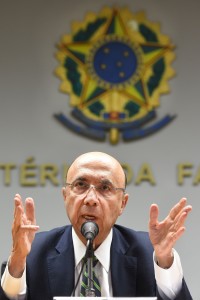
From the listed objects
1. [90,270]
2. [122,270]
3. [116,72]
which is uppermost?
[116,72]

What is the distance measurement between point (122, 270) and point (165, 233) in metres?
0.33

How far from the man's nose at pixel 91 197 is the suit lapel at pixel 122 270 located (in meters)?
0.30

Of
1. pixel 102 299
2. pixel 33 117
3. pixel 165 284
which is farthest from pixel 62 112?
pixel 102 299

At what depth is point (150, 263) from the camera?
10.4ft

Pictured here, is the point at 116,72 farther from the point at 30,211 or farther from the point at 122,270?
the point at 30,211

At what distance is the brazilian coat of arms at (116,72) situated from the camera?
5629 millimetres

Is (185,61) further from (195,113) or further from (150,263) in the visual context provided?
(150,263)

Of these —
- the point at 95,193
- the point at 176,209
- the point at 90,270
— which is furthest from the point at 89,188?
the point at 90,270

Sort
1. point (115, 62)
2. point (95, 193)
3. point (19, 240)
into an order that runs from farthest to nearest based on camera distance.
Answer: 1. point (115, 62)
2. point (95, 193)
3. point (19, 240)

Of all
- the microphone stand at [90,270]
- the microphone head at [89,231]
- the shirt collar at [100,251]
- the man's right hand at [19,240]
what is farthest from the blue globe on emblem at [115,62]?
the microphone stand at [90,270]

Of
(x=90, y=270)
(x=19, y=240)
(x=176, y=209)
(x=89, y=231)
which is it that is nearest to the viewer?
(x=90, y=270)

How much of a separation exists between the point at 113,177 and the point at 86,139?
8.33 feet

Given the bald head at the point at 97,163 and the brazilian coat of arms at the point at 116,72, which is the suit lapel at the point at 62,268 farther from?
the brazilian coat of arms at the point at 116,72

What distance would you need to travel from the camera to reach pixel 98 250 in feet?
10.3
